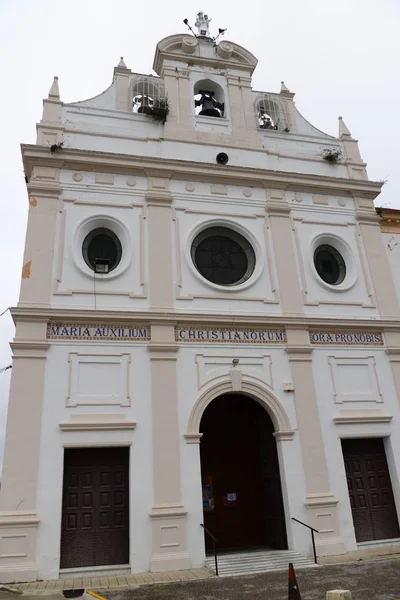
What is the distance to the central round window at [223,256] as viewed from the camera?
13.6 metres

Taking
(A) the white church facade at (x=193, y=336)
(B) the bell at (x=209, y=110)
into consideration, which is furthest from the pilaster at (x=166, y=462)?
(B) the bell at (x=209, y=110)

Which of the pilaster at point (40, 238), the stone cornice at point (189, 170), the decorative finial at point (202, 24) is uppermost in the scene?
the decorative finial at point (202, 24)

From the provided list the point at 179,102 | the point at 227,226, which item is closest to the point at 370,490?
the point at 227,226

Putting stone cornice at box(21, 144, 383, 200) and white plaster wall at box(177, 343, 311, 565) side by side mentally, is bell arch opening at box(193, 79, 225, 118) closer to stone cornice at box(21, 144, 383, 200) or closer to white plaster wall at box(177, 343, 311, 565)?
stone cornice at box(21, 144, 383, 200)

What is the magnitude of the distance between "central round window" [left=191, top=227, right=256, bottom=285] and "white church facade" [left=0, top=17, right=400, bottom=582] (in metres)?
0.06

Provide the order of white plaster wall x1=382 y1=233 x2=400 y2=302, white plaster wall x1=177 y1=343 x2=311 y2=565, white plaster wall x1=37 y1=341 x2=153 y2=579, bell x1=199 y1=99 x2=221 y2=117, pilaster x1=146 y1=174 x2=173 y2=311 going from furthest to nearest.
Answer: bell x1=199 y1=99 x2=221 y2=117 < white plaster wall x1=382 y1=233 x2=400 y2=302 < pilaster x1=146 y1=174 x2=173 y2=311 < white plaster wall x1=177 y1=343 x2=311 y2=565 < white plaster wall x1=37 y1=341 x2=153 y2=579

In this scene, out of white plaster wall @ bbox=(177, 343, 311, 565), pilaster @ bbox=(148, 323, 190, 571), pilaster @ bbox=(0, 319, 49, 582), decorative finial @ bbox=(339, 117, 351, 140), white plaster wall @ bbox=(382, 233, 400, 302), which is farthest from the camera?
decorative finial @ bbox=(339, 117, 351, 140)

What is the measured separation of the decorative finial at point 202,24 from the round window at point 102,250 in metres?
8.14

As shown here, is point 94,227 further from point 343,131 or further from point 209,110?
point 343,131

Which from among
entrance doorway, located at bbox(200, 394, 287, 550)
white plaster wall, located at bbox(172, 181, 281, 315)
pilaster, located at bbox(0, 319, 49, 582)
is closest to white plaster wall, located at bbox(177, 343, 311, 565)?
entrance doorway, located at bbox(200, 394, 287, 550)

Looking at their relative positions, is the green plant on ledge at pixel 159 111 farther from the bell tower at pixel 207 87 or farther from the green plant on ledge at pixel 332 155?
the green plant on ledge at pixel 332 155

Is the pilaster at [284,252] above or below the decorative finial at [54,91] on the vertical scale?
below

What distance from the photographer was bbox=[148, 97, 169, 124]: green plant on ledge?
14.6 metres

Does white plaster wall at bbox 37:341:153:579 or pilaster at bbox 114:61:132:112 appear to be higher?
pilaster at bbox 114:61:132:112
